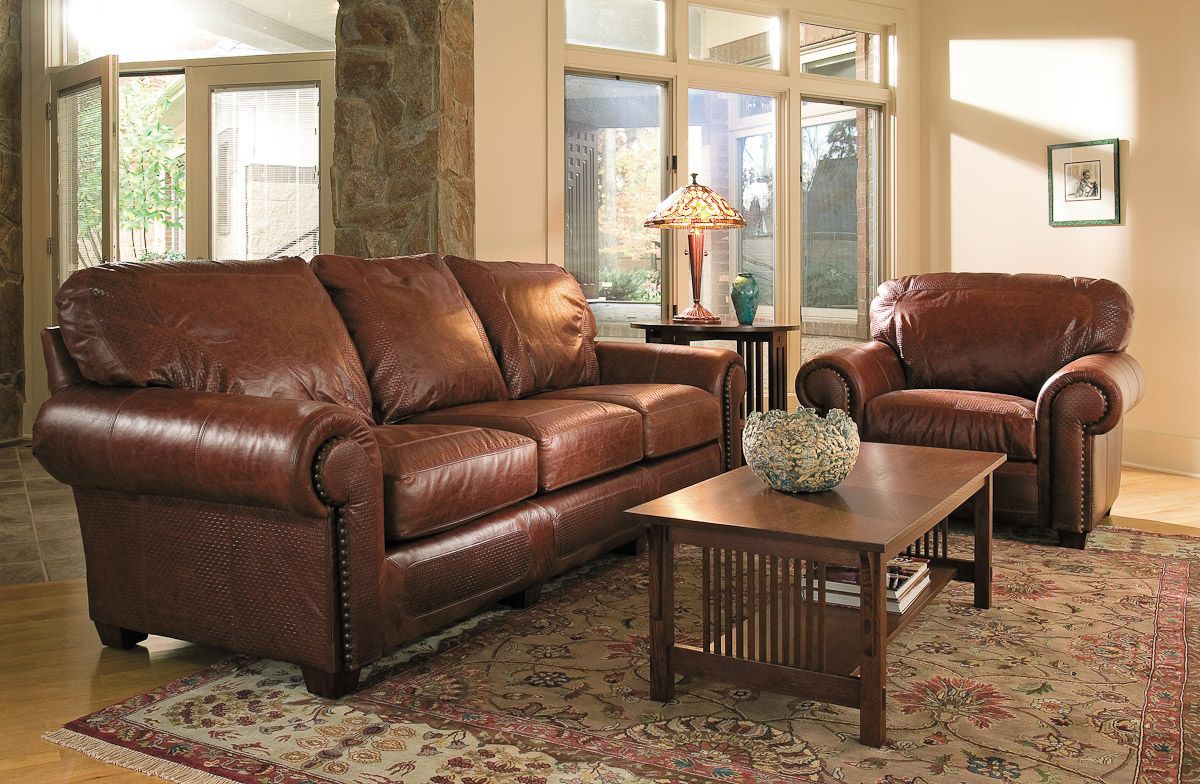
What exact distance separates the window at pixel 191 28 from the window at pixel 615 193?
5.17 ft

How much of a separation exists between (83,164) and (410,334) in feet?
13.5

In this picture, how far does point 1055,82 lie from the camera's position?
6.18 meters

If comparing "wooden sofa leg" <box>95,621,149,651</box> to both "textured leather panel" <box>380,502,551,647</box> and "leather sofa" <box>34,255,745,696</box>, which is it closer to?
"leather sofa" <box>34,255,745,696</box>

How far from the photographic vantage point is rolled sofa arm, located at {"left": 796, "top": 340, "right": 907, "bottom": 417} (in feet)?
14.1

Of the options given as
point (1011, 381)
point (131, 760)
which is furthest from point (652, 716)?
point (1011, 381)

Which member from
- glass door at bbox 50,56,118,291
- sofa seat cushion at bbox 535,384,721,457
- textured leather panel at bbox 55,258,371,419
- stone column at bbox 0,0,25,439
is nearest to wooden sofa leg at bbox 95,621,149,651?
textured leather panel at bbox 55,258,371,419

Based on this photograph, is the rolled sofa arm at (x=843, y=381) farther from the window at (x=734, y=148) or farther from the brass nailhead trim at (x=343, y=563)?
the brass nailhead trim at (x=343, y=563)

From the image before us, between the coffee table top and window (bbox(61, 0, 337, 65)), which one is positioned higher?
window (bbox(61, 0, 337, 65))

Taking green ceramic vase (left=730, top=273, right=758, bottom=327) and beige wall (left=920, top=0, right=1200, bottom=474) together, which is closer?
green ceramic vase (left=730, top=273, right=758, bottom=327)

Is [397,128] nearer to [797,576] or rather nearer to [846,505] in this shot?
[846,505]

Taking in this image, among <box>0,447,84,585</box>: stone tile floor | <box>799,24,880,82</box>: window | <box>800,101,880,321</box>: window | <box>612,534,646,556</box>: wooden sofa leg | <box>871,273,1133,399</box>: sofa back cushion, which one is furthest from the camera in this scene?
<box>800,101,880,321</box>: window

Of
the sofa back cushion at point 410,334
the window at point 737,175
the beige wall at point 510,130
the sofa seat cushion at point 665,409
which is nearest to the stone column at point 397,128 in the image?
the beige wall at point 510,130

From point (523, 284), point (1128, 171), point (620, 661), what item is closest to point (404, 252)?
point (523, 284)

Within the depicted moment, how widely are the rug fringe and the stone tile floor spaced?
1.47 metres
